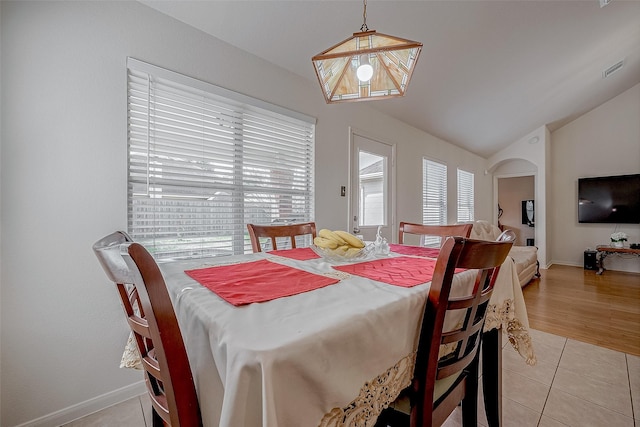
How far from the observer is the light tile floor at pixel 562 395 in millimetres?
1430

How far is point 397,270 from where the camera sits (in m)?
1.07

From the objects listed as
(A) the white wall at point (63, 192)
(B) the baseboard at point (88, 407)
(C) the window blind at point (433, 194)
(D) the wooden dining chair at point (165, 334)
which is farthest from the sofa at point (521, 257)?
(A) the white wall at point (63, 192)

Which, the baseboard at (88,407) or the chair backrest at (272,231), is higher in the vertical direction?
the chair backrest at (272,231)

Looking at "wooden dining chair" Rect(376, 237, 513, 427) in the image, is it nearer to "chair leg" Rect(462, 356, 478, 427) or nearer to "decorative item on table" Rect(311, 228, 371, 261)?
"chair leg" Rect(462, 356, 478, 427)

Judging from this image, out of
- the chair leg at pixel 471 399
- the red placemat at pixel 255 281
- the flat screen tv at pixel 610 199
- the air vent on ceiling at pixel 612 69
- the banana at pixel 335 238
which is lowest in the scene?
the chair leg at pixel 471 399

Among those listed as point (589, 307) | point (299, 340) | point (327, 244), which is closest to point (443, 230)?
point (327, 244)

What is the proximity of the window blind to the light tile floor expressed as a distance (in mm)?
2347

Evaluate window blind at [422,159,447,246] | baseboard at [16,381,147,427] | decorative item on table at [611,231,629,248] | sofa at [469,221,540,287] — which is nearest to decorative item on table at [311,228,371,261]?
baseboard at [16,381,147,427]

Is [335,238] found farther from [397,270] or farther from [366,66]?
[366,66]

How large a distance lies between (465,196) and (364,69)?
525 centimetres

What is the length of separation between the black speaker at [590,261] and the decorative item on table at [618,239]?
1.14ft

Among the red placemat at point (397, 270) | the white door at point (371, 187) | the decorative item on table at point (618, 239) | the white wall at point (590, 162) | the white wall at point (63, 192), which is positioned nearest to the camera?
the red placemat at point (397, 270)

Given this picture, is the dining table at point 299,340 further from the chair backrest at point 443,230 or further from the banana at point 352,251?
the chair backrest at point 443,230

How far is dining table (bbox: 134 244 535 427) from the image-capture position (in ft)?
1.52
